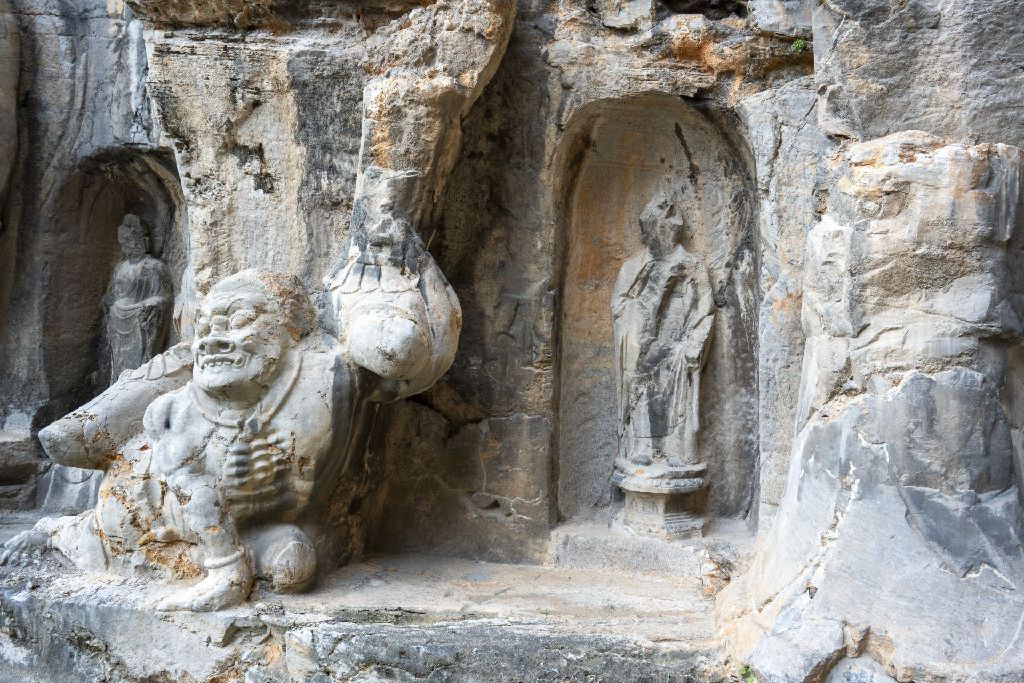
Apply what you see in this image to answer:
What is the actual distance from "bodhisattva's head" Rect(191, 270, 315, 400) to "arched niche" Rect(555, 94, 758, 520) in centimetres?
117

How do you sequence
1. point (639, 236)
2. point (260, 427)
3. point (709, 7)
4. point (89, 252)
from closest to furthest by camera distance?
point (260, 427) < point (709, 7) < point (639, 236) < point (89, 252)

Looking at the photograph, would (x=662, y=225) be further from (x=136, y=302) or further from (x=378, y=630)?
(x=136, y=302)

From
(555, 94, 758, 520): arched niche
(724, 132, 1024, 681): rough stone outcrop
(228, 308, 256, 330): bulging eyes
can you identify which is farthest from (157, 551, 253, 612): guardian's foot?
(724, 132, 1024, 681): rough stone outcrop

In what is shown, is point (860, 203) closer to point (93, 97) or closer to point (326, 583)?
point (326, 583)

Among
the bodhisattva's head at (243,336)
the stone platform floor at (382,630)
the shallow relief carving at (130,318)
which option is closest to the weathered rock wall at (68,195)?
the shallow relief carving at (130,318)

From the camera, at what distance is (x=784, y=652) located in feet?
8.37

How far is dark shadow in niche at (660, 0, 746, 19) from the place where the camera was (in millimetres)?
3771

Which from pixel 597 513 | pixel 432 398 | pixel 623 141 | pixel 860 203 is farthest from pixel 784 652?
pixel 623 141

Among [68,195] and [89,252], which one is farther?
[89,252]

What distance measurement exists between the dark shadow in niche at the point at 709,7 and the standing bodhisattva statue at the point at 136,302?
292 centimetres

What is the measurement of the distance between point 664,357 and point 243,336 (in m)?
1.58

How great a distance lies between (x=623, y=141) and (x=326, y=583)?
6.47ft

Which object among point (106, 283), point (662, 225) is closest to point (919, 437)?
point (662, 225)

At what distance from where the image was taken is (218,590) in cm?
323
